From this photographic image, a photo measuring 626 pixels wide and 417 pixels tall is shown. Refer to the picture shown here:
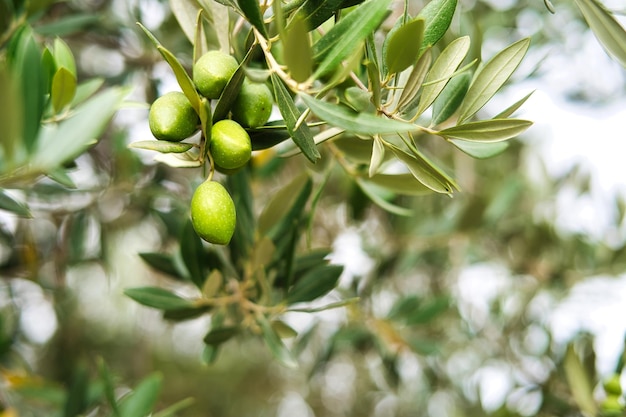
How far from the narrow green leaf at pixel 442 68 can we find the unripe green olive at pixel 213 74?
0.23m

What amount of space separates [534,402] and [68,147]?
5.01 feet

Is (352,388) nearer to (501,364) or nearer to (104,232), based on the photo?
(501,364)

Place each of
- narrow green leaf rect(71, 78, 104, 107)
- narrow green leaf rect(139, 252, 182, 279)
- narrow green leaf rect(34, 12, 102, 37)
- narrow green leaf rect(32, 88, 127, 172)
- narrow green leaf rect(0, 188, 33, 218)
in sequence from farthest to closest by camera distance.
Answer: narrow green leaf rect(34, 12, 102, 37), narrow green leaf rect(139, 252, 182, 279), narrow green leaf rect(71, 78, 104, 107), narrow green leaf rect(0, 188, 33, 218), narrow green leaf rect(32, 88, 127, 172)

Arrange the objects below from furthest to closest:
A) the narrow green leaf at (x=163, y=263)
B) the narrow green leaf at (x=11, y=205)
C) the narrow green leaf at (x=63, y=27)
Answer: the narrow green leaf at (x=63, y=27)
the narrow green leaf at (x=163, y=263)
the narrow green leaf at (x=11, y=205)

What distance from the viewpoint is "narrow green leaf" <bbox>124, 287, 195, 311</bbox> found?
38.3 inches

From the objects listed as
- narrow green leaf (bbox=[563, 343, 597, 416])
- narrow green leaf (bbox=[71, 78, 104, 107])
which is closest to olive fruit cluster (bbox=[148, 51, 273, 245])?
narrow green leaf (bbox=[71, 78, 104, 107])

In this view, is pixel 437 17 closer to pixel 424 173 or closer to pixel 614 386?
pixel 424 173

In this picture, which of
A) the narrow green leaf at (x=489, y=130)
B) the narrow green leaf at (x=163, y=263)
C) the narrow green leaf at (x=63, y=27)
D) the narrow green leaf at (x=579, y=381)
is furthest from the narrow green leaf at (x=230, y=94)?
the narrow green leaf at (x=579, y=381)

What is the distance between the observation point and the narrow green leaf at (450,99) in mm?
743

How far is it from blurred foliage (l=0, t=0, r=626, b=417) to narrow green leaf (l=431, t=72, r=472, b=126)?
0.11 meters

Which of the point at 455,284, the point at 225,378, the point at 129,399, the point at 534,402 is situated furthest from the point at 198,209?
the point at 225,378

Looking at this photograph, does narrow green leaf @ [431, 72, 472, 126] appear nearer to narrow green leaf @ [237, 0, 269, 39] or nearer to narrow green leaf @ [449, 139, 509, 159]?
narrow green leaf @ [449, 139, 509, 159]

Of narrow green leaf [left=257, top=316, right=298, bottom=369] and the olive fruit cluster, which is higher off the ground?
the olive fruit cluster

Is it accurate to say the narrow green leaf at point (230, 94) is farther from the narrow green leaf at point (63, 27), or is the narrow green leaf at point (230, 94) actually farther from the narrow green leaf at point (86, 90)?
the narrow green leaf at point (63, 27)
